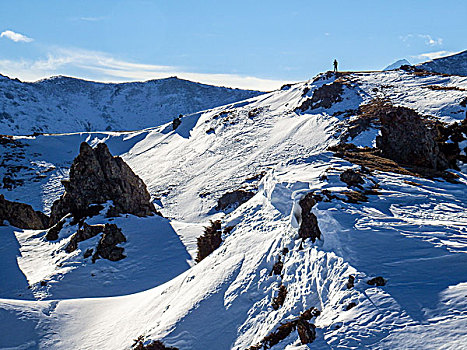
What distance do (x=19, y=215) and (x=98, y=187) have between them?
866 centimetres

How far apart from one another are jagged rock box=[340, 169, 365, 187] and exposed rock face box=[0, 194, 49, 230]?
2736 centimetres

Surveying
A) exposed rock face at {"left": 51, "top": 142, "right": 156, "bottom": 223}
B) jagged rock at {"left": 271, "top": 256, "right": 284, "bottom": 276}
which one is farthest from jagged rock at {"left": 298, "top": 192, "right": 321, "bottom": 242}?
exposed rock face at {"left": 51, "top": 142, "right": 156, "bottom": 223}

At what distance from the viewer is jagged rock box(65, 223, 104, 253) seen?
2269 cm

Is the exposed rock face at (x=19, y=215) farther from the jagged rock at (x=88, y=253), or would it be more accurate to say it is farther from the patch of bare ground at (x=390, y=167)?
the patch of bare ground at (x=390, y=167)

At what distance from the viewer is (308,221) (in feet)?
37.3

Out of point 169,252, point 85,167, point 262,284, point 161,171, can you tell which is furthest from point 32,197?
point 262,284

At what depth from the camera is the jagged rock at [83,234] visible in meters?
22.7

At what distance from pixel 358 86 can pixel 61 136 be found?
201 ft

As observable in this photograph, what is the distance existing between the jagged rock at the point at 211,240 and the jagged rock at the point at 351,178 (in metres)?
6.13

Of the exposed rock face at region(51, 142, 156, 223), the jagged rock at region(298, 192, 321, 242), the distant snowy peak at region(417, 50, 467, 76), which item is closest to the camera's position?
the jagged rock at region(298, 192, 321, 242)

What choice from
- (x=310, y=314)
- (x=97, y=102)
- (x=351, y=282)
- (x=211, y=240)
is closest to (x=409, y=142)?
(x=211, y=240)

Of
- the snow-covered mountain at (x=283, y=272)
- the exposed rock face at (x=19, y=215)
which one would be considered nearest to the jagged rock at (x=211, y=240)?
the snow-covered mountain at (x=283, y=272)

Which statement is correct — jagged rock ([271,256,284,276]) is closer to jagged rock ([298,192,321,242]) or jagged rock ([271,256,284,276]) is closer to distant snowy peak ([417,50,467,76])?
jagged rock ([298,192,321,242])

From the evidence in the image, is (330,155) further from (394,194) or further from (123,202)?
(123,202)
